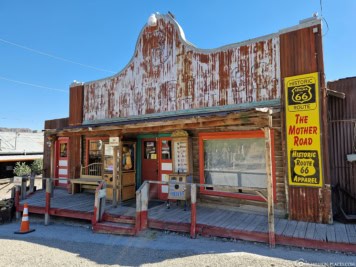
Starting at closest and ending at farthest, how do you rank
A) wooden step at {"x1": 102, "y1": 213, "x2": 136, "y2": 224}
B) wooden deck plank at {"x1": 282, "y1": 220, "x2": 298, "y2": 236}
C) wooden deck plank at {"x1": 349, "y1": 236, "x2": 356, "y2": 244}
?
wooden deck plank at {"x1": 349, "y1": 236, "x2": 356, "y2": 244} < wooden deck plank at {"x1": 282, "y1": 220, "x2": 298, "y2": 236} < wooden step at {"x1": 102, "y1": 213, "x2": 136, "y2": 224}

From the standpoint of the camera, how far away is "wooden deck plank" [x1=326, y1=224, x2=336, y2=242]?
4551mm

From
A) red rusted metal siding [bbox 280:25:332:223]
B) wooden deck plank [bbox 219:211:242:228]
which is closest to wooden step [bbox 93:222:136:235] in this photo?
wooden deck plank [bbox 219:211:242:228]

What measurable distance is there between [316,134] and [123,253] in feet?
16.6

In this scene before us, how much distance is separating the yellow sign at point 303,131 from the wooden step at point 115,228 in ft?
13.7

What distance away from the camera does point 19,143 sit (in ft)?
72.1

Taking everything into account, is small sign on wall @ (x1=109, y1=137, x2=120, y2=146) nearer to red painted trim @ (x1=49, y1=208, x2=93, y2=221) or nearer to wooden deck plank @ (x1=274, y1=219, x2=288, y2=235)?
red painted trim @ (x1=49, y1=208, x2=93, y2=221)

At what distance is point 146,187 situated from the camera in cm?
613

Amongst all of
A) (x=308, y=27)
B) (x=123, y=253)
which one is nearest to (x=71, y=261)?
(x=123, y=253)

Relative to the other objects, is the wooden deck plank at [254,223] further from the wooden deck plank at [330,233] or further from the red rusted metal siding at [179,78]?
the red rusted metal siding at [179,78]

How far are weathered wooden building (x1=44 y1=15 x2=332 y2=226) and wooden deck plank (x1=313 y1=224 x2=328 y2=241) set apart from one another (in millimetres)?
308

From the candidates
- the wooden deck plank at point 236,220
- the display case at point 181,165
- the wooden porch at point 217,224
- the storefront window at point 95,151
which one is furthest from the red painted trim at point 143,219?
the storefront window at point 95,151

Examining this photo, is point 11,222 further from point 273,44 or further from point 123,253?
point 273,44

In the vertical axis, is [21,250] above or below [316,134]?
below

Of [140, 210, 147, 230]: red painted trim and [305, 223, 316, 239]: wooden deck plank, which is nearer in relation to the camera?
[305, 223, 316, 239]: wooden deck plank
